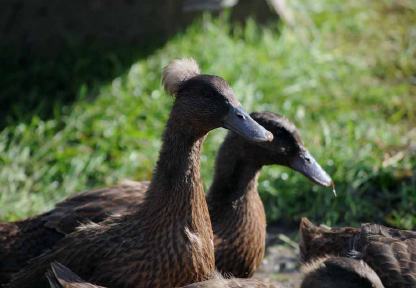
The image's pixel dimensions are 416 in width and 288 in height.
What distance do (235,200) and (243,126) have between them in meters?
0.90

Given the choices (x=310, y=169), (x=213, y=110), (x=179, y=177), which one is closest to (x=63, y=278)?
(x=179, y=177)

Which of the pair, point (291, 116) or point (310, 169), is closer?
point (310, 169)

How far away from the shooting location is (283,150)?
4043 millimetres

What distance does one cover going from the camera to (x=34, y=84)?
247 inches

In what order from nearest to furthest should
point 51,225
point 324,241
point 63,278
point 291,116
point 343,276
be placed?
point 343,276 → point 63,278 → point 324,241 → point 51,225 → point 291,116

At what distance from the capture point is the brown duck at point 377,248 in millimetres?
3219

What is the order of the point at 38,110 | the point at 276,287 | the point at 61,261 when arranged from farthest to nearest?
the point at 38,110, the point at 61,261, the point at 276,287

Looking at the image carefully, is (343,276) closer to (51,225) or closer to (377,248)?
(377,248)

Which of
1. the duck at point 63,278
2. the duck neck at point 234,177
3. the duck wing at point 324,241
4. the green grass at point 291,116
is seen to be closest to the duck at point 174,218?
the duck at point 63,278

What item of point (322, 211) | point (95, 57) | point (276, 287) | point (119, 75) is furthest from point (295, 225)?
point (95, 57)

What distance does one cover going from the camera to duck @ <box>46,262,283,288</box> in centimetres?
314

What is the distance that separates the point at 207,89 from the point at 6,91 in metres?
3.39

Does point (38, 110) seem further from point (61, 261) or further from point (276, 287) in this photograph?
point (276, 287)

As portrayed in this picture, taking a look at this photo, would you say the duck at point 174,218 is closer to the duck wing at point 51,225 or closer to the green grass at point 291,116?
the duck wing at point 51,225
